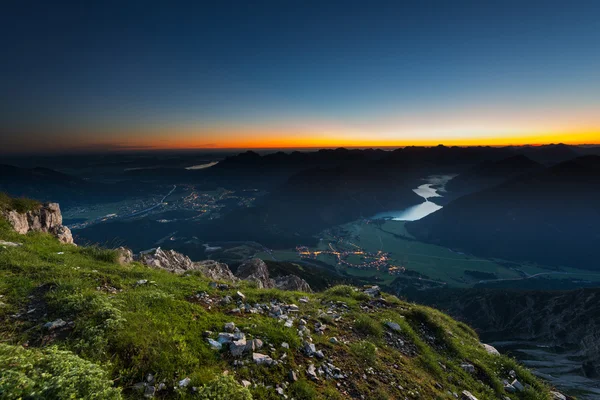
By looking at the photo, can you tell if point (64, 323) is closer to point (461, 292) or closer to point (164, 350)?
point (164, 350)

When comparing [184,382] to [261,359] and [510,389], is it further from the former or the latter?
[510,389]

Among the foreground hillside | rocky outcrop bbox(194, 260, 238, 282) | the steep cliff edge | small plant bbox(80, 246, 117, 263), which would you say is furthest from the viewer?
the steep cliff edge

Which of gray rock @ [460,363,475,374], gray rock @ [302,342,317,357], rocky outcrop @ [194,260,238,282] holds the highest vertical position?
gray rock @ [302,342,317,357]

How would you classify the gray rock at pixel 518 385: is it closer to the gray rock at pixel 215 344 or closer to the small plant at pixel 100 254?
the gray rock at pixel 215 344

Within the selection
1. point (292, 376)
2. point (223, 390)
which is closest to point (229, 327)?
point (292, 376)

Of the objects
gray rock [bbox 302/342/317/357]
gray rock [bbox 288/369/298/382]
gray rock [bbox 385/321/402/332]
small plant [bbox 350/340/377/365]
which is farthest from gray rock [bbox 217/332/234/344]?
gray rock [bbox 385/321/402/332]

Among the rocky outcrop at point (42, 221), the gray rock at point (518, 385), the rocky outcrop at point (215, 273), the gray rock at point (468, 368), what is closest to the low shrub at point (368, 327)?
the gray rock at point (468, 368)

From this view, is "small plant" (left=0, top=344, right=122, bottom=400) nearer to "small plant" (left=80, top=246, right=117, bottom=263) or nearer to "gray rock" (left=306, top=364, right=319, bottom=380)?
"gray rock" (left=306, top=364, right=319, bottom=380)
